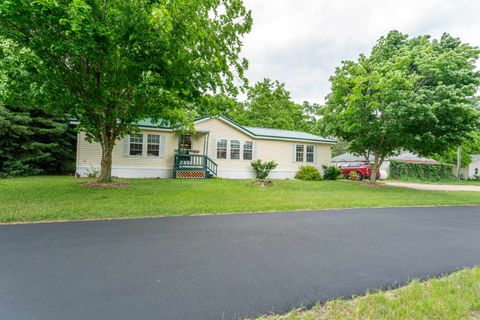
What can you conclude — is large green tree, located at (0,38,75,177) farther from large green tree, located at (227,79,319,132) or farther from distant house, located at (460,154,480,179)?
distant house, located at (460,154,480,179)

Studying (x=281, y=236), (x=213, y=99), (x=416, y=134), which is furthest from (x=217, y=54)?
(x=416, y=134)

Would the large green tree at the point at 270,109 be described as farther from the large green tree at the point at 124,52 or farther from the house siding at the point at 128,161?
the large green tree at the point at 124,52

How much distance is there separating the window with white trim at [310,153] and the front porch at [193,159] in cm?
762

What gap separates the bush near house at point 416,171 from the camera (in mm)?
24906

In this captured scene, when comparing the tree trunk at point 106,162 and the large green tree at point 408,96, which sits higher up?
the large green tree at point 408,96

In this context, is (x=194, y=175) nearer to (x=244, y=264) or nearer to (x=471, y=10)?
(x=244, y=264)

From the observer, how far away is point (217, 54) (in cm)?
914

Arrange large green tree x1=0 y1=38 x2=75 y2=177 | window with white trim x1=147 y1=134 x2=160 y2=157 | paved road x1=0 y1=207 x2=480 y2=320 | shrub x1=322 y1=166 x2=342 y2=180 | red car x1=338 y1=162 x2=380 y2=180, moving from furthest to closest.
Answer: red car x1=338 y1=162 x2=380 y2=180, shrub x1=322 y1=166 x2=342 y2=180, window with white trim x1=147 y1=134 x2=160 y2=157, large green tree x1=0 y1=38 x2=75 y2=177, paved road x1=0 y1=207 x2=480 y2=320

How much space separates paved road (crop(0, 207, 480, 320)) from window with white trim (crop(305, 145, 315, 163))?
13.9 metres

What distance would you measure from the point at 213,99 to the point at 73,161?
11483 millimetres

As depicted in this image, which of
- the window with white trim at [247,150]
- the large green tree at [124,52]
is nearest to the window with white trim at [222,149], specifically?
the window with white trim at [247,150]

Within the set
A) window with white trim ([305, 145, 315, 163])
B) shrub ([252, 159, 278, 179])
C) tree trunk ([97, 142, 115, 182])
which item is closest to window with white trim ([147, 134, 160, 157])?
tree trunk ([97, 142, 115, 182])

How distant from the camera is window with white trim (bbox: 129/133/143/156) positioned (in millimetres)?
14953

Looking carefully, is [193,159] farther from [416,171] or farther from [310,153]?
[416,171]
